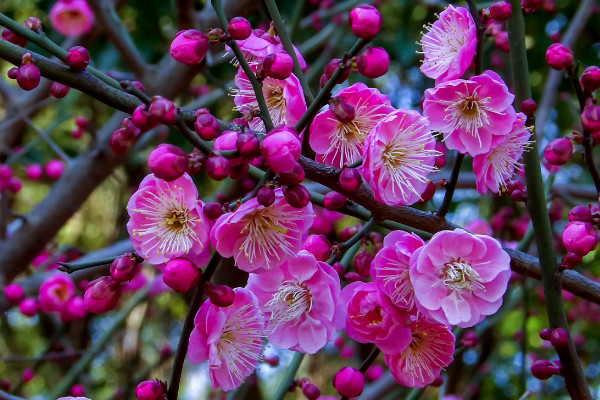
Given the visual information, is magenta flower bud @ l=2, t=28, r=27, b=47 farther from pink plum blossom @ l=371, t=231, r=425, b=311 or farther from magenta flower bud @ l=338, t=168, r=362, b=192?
pink plum blossom @ l=371, t=231, r=425, b=311

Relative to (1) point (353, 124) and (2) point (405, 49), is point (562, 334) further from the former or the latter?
(2) point (405, 49)

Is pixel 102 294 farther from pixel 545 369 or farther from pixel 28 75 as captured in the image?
pixel 545 369

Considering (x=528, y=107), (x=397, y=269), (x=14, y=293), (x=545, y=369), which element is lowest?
(x=14, y=293)

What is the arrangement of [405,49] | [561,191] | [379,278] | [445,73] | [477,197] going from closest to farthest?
[379,278] < [445,73] < [561,191] < [405,49] < [477,197]

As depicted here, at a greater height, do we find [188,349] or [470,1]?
[470,1]

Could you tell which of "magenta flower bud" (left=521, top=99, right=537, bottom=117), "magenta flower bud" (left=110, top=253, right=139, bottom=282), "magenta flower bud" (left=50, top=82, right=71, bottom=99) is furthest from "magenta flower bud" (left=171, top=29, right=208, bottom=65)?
"magenta flower bud" (left=521, top=99, right=537, bottom=117)

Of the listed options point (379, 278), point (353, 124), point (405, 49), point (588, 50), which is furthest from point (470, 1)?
point (588, 50)

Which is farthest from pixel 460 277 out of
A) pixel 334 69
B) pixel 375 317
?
pixel 334 69

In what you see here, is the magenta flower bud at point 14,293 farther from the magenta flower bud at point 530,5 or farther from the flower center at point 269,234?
the magenta flower bud at point 530,5
